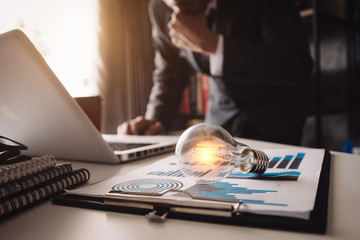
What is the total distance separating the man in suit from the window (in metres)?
0.80

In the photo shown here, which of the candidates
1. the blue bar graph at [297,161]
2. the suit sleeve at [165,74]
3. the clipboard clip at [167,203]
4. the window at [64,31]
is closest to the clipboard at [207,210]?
the clipboard clip at [167,203]

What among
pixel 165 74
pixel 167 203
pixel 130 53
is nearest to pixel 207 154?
pixel 167 203

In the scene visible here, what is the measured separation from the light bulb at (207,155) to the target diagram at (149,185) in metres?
0.03

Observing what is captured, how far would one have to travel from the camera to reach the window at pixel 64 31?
5.67 ft

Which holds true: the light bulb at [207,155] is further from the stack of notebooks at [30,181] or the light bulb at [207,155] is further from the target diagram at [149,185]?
the stack of notebooks at [30,181]

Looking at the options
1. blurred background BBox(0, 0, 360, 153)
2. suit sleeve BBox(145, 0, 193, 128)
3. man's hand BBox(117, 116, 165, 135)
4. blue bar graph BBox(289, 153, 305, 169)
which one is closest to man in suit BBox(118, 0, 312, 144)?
man's hand BBox(117, 116, 165, 135)

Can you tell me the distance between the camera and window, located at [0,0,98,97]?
1728 millimetres

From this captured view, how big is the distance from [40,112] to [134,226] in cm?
31

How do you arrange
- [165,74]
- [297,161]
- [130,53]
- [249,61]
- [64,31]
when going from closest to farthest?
1. [297,161]
2. [249,61]
3. [165,74]
4. [64,31]
5. [130,53]

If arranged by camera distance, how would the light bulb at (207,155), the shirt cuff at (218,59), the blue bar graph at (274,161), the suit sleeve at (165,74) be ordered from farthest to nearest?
the suit sleeve at (165,74), the shirt cuff at (218,59), the blue bar graph at (274,161), the light bulb at (207,155)

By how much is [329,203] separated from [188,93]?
178 centimetres

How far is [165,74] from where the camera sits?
1.76 m

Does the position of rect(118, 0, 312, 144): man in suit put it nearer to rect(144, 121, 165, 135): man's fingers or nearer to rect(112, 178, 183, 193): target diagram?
rect(144, 121, 165, 135): man's fingers

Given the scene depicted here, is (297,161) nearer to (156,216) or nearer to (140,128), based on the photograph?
(156,216)
